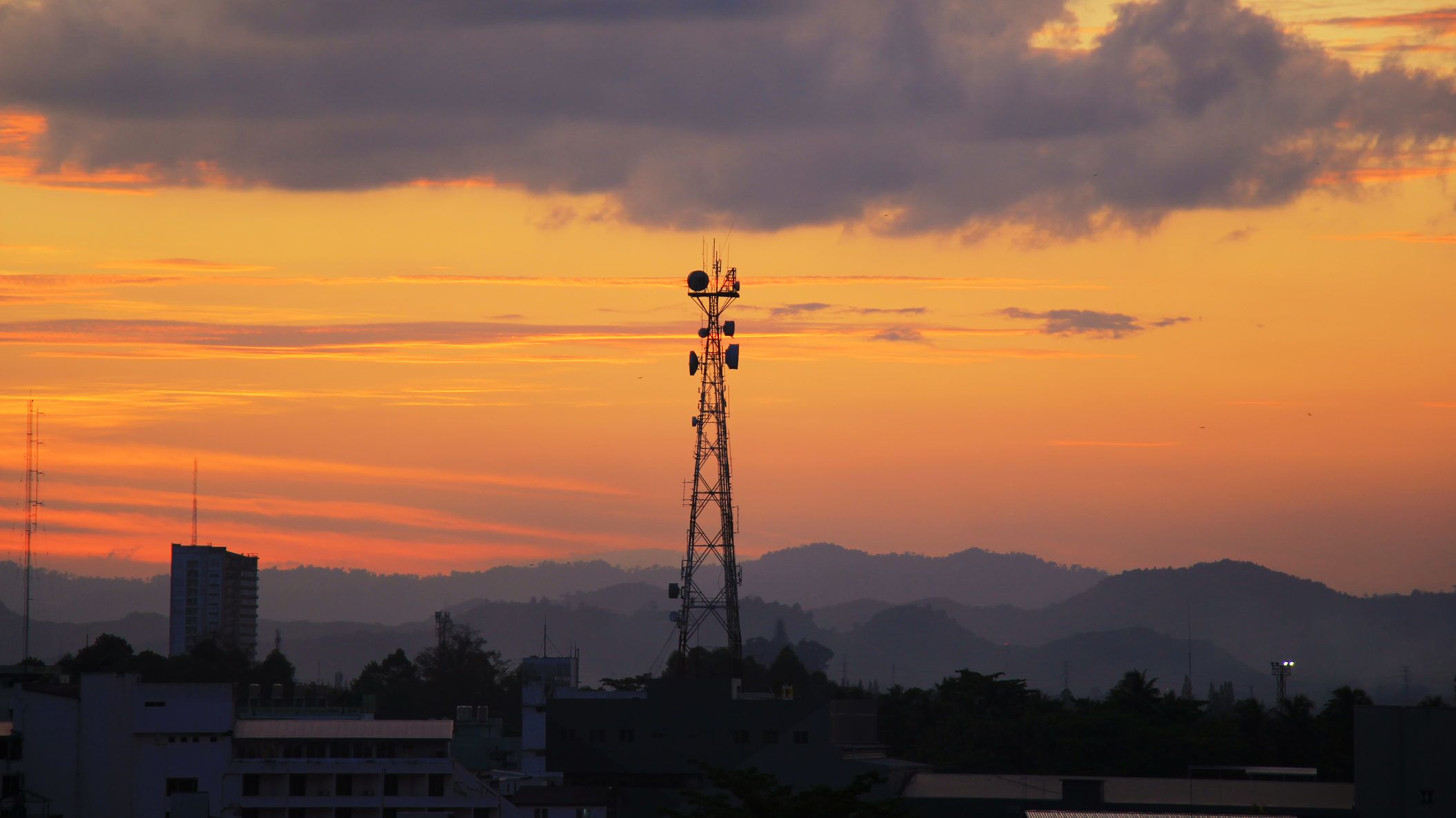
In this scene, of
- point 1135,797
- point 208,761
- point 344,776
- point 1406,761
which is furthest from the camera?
point 344,776

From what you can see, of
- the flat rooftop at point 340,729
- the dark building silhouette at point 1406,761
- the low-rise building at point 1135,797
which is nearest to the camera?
the dark building silhouette at point 1406,761

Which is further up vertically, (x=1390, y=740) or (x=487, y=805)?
(x=1390, y=740)

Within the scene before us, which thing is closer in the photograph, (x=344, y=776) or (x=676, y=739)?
(x=344, y=776)

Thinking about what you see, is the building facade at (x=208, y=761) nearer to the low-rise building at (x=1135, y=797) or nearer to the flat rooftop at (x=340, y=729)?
the flat rooftop at (x=340, y=729)

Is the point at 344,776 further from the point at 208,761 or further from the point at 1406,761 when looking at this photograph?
the point at 1406,761

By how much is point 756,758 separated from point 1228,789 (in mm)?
21325

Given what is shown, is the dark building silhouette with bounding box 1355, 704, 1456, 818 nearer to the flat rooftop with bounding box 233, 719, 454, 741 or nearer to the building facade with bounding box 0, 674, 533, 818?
the building facade with bounding box 0, 674, 533, 818

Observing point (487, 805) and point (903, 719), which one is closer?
point (487, 805)

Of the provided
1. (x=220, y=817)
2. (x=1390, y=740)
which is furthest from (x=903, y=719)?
(x=1390, y=740)

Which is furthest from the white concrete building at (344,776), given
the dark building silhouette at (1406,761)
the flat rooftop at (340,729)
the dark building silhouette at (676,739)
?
the dark building silhouette at (1406,761)

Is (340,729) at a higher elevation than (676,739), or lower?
higher

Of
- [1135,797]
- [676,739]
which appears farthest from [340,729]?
[1135,797]

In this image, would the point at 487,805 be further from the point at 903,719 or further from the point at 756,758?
the point at 903,719

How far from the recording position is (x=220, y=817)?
7375 centimetres
